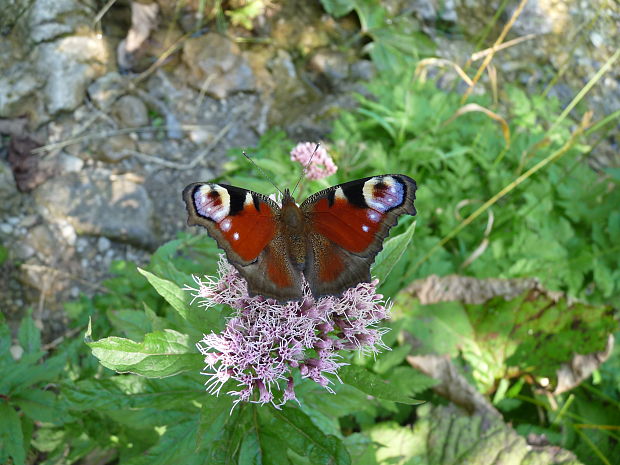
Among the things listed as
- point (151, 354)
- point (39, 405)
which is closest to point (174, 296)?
point (151, 354)

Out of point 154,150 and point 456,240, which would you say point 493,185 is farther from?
point 154,150

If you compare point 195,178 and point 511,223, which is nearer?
point 511,223

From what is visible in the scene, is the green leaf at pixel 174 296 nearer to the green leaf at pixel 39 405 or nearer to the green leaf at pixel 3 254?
the green leaf at pixel 39 405

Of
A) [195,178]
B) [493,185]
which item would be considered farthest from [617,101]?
[195,178]

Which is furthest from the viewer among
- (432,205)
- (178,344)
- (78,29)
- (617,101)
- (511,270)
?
(617,101)

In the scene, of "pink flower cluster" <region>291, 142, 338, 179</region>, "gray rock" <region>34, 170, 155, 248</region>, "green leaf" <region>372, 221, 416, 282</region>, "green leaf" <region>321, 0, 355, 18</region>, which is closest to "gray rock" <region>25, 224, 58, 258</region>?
"gray rock" <region>34, 170, 155, 248</region>

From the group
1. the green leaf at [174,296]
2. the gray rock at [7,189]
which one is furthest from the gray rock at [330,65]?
the green leaf at [174,296]
